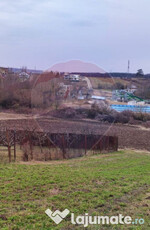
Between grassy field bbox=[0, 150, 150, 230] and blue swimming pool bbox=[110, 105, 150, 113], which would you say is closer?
grassy field bbox=[0, 150, 150, 230]

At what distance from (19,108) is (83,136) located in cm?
2496

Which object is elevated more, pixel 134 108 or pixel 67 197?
pixel 67 197

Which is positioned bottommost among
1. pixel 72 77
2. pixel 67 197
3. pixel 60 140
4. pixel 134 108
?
pixel 134 108

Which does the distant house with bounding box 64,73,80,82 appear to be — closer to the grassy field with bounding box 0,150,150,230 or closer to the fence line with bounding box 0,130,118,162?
the grassy field with bounding box 0,150,150,230

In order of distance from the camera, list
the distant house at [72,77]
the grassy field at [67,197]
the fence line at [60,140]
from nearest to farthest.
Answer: the grassy field at [67,197] < the distant house at [72,77] < the fence line at [60,140]

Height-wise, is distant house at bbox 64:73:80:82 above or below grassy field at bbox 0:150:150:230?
above

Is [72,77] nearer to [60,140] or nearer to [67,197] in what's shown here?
[60,140]

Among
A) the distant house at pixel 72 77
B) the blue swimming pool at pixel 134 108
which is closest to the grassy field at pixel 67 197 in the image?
the distant house at pixel 72 77

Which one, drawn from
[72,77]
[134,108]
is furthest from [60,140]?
[134,108]

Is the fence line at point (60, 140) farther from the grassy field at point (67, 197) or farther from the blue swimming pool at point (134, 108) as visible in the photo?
the blue swimming pool at point (134, 108)

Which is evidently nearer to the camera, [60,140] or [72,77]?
[72,77]

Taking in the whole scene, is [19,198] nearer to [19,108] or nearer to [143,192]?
[143,192]

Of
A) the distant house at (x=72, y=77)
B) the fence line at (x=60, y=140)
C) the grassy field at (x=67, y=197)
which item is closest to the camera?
the grassy field at (x=67, y=197)

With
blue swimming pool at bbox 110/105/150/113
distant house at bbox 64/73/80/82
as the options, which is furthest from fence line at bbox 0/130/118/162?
blue swimming pool at bbox 110/105/150/113
